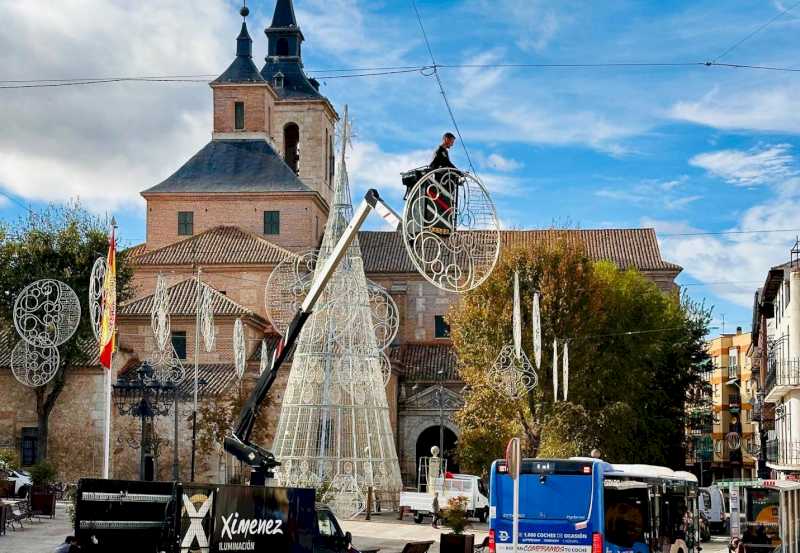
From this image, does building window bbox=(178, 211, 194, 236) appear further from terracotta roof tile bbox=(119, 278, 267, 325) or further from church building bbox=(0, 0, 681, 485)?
terracotta roof tile bbox=(119, 278, 267, 325)

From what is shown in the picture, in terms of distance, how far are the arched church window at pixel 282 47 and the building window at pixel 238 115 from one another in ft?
53.5

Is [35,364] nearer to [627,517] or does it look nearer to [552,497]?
[552,497]

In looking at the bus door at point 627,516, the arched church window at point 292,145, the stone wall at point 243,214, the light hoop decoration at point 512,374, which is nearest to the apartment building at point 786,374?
the light hoop decoration at point 512,374

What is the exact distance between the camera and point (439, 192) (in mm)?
15883

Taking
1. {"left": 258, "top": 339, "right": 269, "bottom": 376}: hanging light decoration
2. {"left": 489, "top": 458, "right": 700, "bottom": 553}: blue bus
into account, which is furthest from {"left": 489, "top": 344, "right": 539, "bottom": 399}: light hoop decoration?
{"left": 489, "top": 458, "right": 700, "bottom": 553}: blue bus

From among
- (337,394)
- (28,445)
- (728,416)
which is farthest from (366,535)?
(728,416)

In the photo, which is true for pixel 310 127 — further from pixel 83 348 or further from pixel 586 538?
pixel 586 538

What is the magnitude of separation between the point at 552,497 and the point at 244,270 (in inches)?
1747

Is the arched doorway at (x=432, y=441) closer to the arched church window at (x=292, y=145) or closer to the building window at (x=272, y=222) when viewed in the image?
the building window at (x=272, y=222)

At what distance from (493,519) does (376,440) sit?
1892 centimetres

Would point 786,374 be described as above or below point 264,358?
below

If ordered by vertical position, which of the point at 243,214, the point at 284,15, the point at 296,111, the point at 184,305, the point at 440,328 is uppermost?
the point at 284,15

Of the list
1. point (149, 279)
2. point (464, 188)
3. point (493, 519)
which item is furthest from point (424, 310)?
point (464, 188)

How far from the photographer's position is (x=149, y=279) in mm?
65000
